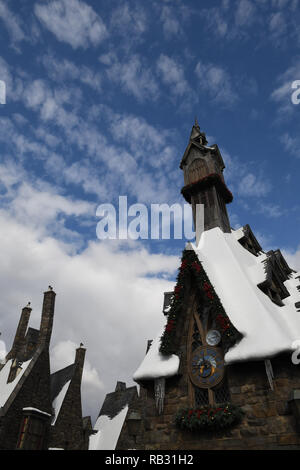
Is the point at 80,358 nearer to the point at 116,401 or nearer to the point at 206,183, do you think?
the point at 116,401

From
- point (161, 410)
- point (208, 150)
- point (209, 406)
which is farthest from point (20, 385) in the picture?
point (208, 150)

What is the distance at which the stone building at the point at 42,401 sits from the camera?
57.3ft

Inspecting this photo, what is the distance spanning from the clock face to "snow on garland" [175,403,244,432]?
0.79 m

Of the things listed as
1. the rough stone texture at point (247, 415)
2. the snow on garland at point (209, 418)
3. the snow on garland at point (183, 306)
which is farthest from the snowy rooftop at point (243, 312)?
the snow on garland at point (209, 418)

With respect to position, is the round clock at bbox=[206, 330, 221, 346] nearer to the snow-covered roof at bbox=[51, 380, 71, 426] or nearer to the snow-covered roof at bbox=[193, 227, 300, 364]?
the snow-covered roof at bbox=[193, 227, 300, 364]

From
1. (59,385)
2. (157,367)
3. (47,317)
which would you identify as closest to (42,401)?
(59,385)

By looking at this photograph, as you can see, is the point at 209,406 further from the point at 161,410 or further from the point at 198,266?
the point at 198,266

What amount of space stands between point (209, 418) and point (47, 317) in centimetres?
1638

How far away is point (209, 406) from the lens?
8.80 metres

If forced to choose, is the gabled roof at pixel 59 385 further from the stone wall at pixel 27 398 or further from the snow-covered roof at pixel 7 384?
the snow-covered roof at pixel 7 384

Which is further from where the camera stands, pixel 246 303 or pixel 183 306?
pixel 183 306

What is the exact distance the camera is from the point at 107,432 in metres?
24.8

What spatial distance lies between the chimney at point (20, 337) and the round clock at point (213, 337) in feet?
59.7

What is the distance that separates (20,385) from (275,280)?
15211 millimetres
